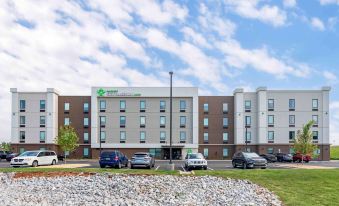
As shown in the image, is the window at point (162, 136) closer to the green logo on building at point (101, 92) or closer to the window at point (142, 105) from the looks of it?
the window at point (142, 105)

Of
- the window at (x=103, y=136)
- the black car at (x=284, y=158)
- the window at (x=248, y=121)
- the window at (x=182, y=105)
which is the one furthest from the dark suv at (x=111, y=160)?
the window at (x=248, y=121)

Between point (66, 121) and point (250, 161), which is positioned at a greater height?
point (66, 121)

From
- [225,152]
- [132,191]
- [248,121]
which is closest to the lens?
[132,191]

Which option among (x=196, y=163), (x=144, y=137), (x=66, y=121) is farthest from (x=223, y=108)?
(x=196, y=163)

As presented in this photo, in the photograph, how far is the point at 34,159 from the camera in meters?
36.4

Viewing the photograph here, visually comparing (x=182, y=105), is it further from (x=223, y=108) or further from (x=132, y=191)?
(x=132, y=191)

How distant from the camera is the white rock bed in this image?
18.3 metres

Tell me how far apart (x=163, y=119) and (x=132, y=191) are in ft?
159

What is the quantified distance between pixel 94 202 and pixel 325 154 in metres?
58.4

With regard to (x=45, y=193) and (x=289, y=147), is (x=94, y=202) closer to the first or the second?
(x=45, y=193)

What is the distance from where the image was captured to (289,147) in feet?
224

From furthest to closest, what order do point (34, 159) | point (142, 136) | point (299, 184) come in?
point (142, 136), point (34, 159), point (299, 184)

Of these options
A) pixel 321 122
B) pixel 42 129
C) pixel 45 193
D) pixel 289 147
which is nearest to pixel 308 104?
pixel 321 122

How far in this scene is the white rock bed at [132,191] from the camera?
60.1ft
